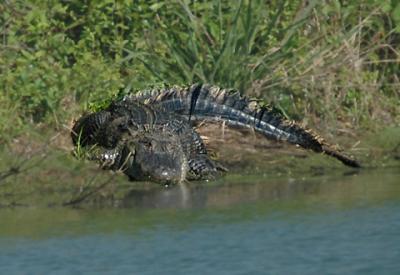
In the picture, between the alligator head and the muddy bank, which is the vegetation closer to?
the muddy bank

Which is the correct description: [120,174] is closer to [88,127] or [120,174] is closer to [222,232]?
[88,127]

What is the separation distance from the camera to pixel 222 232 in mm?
10758

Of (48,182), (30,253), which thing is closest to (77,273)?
(30,253)

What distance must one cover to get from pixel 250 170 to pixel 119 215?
1909mm

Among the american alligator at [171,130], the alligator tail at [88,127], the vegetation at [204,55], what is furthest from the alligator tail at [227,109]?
the alligator tail at [88,127]

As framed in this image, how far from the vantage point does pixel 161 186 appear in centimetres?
1258

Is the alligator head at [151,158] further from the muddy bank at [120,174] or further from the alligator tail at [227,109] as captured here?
the alligator tail at [227,109]

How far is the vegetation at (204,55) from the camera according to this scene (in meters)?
13.7

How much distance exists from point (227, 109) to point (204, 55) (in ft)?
1.63

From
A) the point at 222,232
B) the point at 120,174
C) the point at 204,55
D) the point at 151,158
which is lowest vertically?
the point at 222,232

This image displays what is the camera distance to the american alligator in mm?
12883

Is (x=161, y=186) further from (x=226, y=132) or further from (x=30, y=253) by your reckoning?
(x=30, y=253)

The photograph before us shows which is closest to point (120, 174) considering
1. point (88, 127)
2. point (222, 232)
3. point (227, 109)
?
point (88, 127)

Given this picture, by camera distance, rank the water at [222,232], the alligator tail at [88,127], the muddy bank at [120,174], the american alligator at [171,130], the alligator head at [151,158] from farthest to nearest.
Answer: the alligator tail at [88,127] < the american alligator at [171,130] < the alligator head at [151,158] < the muddy bank at [120,174] < the water at [222,232]
